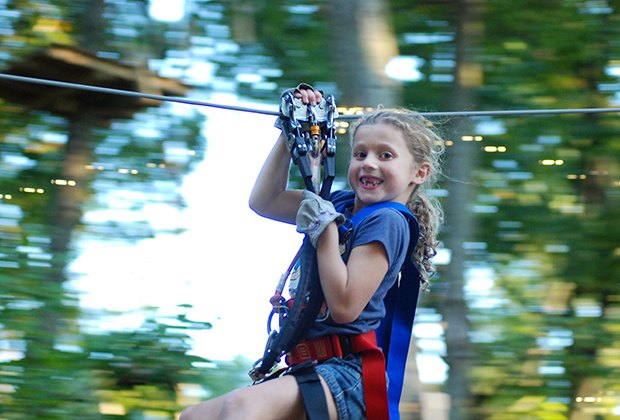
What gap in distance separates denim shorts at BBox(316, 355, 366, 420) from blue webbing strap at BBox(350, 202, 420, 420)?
92mm

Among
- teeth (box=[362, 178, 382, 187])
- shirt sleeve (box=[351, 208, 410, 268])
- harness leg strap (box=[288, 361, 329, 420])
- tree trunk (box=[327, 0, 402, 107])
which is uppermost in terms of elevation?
tree trunk (box=[327, 0, 402, 107])

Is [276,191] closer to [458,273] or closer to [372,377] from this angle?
[372,377]

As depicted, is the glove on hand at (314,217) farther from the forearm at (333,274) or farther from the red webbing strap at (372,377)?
the red webbing strap at (372,377)

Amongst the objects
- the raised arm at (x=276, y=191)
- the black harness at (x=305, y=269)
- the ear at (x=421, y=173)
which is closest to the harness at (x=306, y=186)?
the black harness at (x=305, y=269)

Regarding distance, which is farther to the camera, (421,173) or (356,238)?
(421,173)

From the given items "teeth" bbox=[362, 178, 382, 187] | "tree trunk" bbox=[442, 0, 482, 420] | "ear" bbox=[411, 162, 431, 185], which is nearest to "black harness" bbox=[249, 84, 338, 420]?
"teeth" bbox=[362, 178, 382, 187]

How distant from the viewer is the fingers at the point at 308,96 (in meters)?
2.42

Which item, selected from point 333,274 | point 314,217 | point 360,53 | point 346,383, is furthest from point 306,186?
point 360,53

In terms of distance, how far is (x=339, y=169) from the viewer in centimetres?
474

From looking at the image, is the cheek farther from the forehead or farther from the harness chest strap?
the harness chest strap

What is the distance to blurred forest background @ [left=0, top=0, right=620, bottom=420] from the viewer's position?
5086 millimetres

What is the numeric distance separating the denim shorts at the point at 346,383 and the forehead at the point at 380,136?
0.49 metres

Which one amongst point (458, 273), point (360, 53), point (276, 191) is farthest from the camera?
point (458, 273)

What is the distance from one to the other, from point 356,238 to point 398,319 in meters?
0.26
